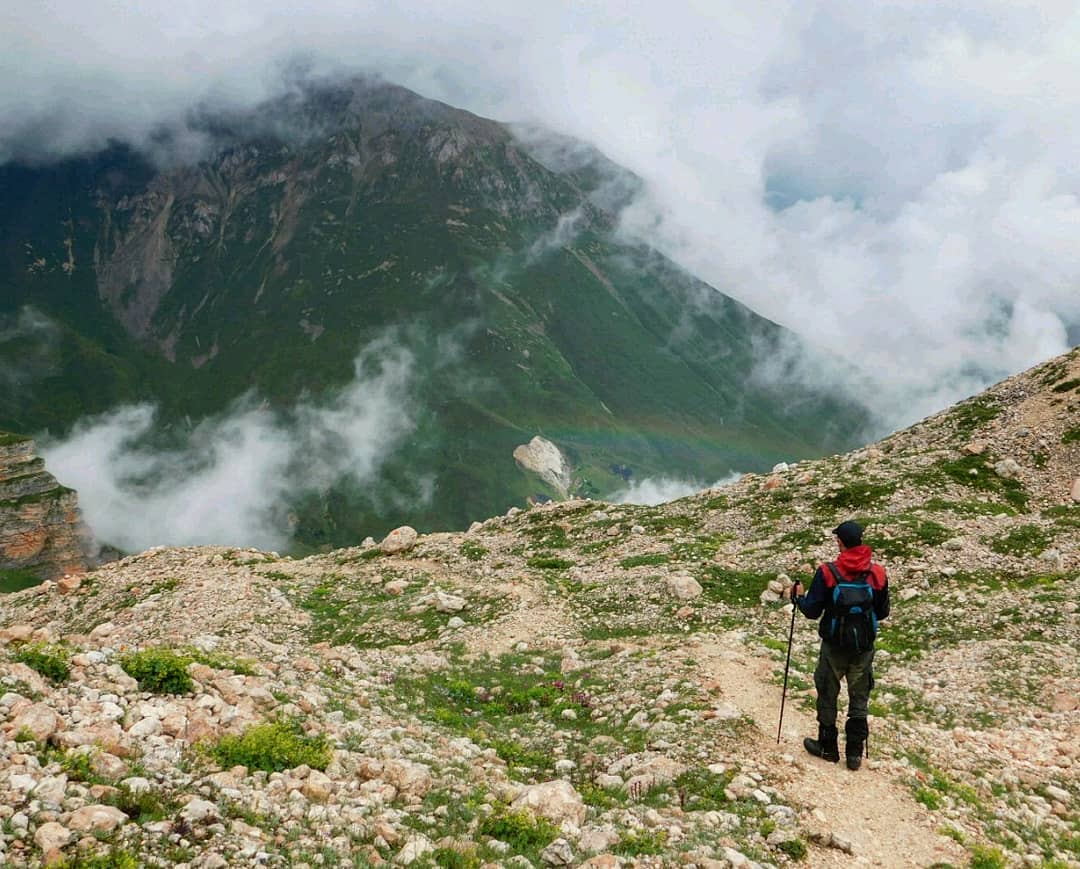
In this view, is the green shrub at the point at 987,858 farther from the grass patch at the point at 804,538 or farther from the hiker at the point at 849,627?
the grass patch at the point at 804,538

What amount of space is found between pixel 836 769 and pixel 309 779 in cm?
961

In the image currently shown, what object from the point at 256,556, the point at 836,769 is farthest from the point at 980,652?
the point at 256,556

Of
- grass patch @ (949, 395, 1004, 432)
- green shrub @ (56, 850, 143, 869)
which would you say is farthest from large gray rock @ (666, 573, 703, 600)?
grass patch @ (949, 395, 1004, 432)

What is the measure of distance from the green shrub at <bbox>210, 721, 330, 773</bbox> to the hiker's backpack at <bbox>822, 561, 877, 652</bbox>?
9496 millimetres

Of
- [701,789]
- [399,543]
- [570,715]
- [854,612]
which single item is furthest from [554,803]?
[399,543]

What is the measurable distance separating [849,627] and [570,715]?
7243mm

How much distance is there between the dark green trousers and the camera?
12945mm

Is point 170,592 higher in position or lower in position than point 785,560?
lower

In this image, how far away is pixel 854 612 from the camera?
499 inches

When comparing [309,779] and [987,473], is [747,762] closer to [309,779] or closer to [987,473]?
[309,779]

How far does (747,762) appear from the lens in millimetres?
12727

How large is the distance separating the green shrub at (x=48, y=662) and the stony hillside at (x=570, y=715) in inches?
1.3

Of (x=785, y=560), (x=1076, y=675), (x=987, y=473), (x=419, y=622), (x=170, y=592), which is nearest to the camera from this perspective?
(x=1076, y=675)

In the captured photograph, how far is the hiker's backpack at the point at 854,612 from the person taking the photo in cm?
1264
